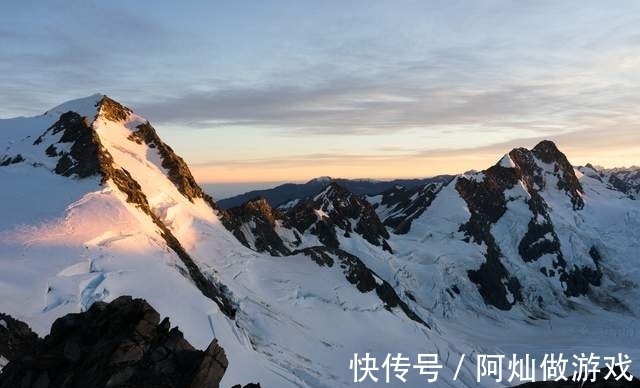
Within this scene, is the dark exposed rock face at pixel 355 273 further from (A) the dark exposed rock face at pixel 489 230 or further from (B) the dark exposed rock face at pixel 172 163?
(A) the dark exposed rock face at pixel 489 230

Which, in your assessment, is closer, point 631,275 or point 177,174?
point 177,174

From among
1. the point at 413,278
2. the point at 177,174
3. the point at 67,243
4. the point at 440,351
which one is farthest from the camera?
the point at 413,278

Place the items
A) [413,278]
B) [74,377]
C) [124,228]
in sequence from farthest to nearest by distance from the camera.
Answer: [413,278] → [124,228] → [74,377]

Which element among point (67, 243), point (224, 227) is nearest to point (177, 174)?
point (224, 227)

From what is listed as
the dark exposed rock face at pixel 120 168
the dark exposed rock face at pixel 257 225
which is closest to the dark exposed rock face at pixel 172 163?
the dark exposed rock face at pixel 120 168

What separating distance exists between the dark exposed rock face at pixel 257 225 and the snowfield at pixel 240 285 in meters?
5.16

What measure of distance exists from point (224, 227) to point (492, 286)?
273 ft

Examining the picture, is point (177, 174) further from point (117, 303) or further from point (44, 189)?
point (117, 303)

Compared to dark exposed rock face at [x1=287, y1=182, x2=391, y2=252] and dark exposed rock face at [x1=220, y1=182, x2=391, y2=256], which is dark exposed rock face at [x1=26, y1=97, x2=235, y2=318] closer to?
dark exposed rock face at [x1=220, y1=182, x2=391, y2=256]

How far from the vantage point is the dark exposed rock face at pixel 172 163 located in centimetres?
9738

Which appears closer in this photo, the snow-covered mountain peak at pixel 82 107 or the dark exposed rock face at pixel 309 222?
the snow-covered mountain peak at pixel 82 107

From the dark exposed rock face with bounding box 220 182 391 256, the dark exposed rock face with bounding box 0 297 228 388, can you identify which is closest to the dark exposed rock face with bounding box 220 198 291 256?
the dark exposed rock face with bounding box 220 182 391 256

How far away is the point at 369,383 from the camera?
224ft

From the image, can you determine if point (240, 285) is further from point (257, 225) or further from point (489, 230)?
point (489, 230)
